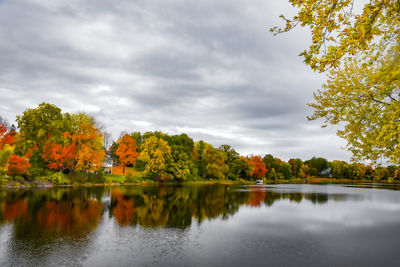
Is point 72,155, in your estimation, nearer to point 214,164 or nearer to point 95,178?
point 95,178

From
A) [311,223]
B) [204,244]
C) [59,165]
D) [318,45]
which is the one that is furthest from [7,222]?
[59,165]

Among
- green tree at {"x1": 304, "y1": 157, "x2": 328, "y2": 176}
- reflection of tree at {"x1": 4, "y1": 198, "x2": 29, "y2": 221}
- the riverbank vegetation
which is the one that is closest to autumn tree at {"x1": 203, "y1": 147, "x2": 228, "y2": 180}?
the riverbank vegetation

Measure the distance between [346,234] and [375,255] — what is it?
4.06 metres

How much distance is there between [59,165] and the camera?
4919 centimetres

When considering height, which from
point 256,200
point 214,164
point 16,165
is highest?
point 214,164

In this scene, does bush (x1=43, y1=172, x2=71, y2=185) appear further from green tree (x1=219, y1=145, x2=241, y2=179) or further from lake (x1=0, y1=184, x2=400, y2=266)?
green tree (x1=219, y1=145, x2=241, y2=179)

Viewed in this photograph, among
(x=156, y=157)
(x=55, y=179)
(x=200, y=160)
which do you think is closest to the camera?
(x=55, y=179)

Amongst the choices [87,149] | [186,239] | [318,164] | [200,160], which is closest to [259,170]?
[200,160]

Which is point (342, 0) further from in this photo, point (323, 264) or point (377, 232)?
point (377, 232)

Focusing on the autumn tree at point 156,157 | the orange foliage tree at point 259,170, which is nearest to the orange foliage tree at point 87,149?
the autumn tree at point 156,157

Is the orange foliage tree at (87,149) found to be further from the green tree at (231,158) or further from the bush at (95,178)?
the green tree at (231,158)

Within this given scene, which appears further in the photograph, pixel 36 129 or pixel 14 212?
pixel 36 129

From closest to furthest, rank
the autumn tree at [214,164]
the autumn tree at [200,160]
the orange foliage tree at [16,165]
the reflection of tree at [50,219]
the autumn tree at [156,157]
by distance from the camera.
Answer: the reflection of tree at [50,219] → the orange foliage tree at [16,165] → the autumn tree at [156,157] → the autumn tree at [214,164] → the autumn tree at [200,160]

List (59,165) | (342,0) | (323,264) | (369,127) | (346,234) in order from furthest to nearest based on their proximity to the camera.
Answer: (59,165)
(346,234)
(369,127)
(323,264)
(342,0)
